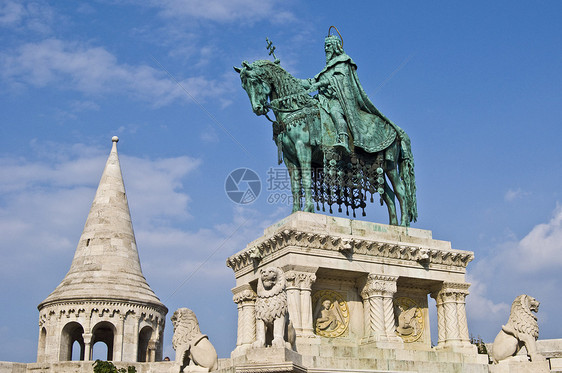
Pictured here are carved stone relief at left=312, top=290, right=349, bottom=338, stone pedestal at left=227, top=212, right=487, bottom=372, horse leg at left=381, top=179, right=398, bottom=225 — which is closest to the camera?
stone pedestal at left=227, top=212, right=487, bottom=372

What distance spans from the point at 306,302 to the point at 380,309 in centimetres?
213

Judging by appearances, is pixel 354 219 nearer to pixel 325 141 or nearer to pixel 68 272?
pixel 325 141

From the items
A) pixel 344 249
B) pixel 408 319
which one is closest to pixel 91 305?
pixel 408 319

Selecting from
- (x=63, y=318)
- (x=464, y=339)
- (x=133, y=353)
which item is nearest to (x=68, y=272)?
(x=63, y=318)

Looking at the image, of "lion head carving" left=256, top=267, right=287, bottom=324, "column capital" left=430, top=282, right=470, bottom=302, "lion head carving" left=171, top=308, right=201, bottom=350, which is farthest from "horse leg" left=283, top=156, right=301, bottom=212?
"column capital" left=430, top=282, right=470, bottom=302

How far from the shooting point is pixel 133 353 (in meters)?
36.6

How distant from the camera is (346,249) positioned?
1862 centimetres

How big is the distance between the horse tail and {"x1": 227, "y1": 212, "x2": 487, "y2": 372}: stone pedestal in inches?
53.9

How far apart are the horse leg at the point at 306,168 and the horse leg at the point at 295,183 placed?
22 cm

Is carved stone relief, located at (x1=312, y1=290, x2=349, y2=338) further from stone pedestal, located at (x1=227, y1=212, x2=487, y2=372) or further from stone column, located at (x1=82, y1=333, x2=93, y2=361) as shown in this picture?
stone column, located at (x1=82, y1=333, x2=93, y2=361)

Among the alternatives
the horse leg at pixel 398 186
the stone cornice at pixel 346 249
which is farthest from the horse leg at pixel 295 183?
the horse leg at pixel 398 186

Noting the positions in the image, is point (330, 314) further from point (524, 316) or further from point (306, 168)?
point (524, 316)

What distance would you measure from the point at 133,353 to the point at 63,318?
13.0 feet

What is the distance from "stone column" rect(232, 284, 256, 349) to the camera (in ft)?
65.2
